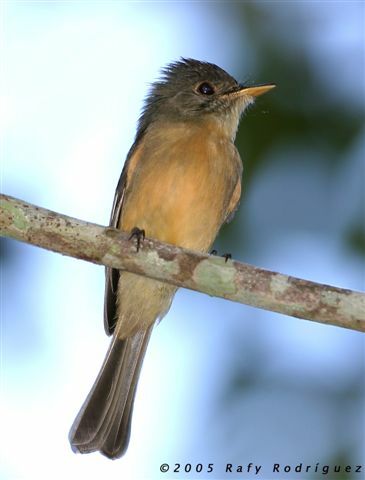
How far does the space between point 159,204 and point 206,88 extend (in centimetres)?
115

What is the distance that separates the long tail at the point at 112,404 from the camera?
6.36 metres

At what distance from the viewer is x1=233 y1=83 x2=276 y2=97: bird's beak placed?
6.82 meters

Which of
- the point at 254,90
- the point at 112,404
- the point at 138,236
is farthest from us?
the point at 254,90

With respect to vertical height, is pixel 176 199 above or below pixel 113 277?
above

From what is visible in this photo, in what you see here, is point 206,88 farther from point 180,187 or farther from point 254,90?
point 180,187

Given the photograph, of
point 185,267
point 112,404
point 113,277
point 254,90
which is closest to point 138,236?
point 185,267

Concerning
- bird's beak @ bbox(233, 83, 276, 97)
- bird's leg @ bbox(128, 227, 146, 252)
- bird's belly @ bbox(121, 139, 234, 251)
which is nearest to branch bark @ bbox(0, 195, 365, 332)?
bird's leg @ bbox(128, 227, 146, 252)

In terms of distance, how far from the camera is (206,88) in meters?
7.07

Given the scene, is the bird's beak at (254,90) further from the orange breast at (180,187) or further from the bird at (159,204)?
the orange breast at (180,187)

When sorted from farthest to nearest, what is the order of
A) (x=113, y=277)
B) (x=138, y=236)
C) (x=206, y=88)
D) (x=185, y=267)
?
(x=206, y=88) → (x=113, y=277) → (x=138, y=236) → (x=185, y=267)

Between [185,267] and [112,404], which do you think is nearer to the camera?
[185,267]

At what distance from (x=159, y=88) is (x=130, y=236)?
1981 mm

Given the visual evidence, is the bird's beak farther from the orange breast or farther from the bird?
the orange breast

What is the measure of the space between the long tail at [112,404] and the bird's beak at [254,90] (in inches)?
64.8
